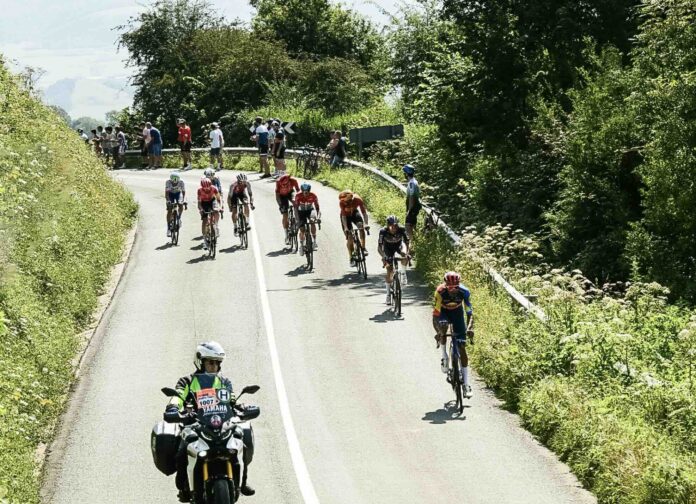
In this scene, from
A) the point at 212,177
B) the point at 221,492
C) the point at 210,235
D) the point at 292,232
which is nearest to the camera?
the point at 221,492

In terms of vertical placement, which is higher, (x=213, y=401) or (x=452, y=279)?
(x=452, y=279)

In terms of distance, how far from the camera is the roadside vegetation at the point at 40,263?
1537cm

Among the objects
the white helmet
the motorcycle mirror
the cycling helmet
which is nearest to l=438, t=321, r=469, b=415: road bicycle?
the cycling helmet

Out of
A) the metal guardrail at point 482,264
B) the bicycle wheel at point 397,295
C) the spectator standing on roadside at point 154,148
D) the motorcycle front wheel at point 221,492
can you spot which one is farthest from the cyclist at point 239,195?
the spectator standing on roadside at point 154,148

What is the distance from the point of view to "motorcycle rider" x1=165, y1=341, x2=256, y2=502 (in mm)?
11188

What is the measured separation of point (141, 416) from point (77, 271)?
316 inches

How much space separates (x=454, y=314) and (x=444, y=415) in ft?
4.67

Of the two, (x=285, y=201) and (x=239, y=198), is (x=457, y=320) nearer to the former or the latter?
(x=285, y=201)

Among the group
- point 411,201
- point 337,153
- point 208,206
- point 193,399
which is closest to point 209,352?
point 193,399

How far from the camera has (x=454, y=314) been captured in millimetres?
16453

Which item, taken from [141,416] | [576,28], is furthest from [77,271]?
[576,28]

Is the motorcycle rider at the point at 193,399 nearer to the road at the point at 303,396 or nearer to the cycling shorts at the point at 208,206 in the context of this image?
the road at the point at 303,396

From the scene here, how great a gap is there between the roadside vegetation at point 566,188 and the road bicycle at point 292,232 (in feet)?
10.2

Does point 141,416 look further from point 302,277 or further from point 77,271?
point 302,277
